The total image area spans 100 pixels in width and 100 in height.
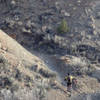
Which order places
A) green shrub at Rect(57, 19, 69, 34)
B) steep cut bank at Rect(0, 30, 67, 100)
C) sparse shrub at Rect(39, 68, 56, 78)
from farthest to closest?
green shrub at Rect(57, 19, 69, 34), sparse shrub at Rect(39, 68, 56, 78), steep cut bank at Rect(0, 30, 67, 100)

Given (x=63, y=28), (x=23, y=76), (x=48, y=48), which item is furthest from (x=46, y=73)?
(x=63, y=28)

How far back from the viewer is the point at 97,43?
24000 millimetres

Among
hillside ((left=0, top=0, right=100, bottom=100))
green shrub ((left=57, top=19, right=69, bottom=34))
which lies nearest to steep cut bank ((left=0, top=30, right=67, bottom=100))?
hillside ((left=0, top=0, right=100, bottom=100))

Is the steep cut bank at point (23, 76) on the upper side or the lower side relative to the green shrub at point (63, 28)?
lower

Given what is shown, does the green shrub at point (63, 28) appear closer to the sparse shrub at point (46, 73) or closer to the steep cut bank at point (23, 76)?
the steep cut bank at point (23, 76)

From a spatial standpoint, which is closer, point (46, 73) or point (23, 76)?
point (23, 76)

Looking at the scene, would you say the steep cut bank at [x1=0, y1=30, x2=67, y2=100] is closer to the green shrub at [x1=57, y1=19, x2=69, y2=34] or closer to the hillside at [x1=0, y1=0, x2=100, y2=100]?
the hillside at [x1=0, y1=0, x2=100, y2=100]

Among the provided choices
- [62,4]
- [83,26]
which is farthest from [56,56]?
[62,4]

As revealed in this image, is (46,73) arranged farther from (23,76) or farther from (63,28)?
(63,28)

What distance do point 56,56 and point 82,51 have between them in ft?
8.25

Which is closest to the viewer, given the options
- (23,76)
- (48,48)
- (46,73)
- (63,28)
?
(23,76)

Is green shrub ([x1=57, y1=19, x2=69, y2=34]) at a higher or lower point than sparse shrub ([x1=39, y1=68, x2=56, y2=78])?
higher

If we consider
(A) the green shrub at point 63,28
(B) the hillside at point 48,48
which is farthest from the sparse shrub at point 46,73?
(A) the green shrub at point 63,28

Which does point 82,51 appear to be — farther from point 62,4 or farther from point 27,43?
point 62,4
